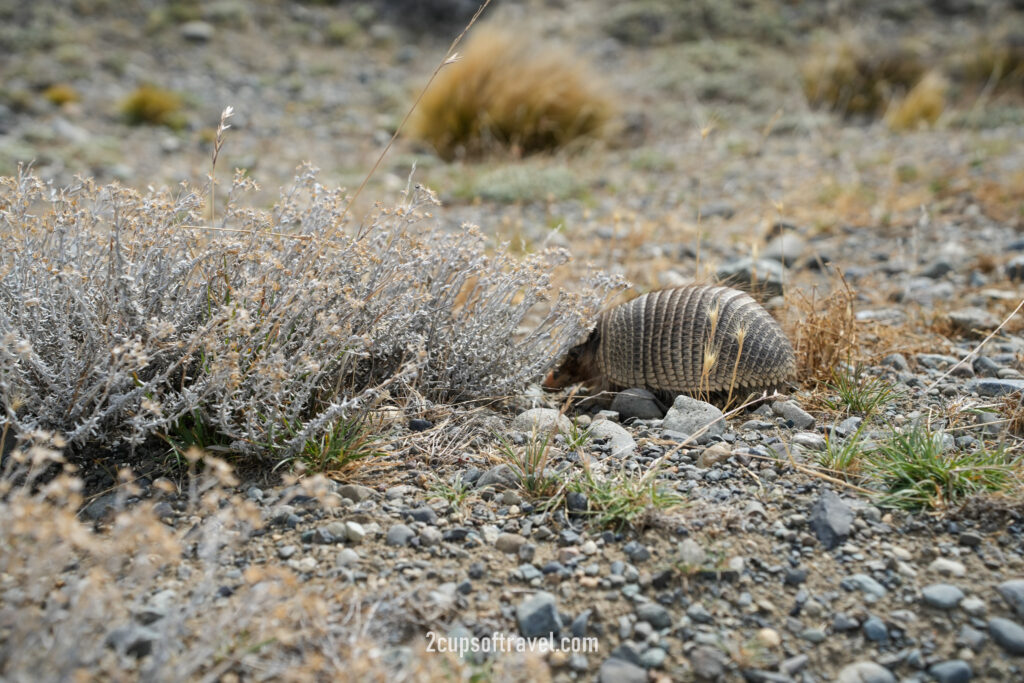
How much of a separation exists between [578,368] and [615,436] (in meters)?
0.85

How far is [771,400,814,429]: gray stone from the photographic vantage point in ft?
9.95

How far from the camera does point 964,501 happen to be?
2361 millimetres

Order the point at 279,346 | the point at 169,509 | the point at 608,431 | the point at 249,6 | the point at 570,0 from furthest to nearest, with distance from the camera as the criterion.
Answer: the point at 570,0, the point at 249,6, the point at 608,431, the point at 279,346, the point at 169,509

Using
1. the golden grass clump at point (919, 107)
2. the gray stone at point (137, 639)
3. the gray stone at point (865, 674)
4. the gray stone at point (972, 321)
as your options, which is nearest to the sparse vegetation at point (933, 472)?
the gray stone at point (865, 674)

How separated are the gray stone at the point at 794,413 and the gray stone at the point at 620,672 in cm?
144

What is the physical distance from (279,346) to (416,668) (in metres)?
1.26

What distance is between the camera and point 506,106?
26.0 ft

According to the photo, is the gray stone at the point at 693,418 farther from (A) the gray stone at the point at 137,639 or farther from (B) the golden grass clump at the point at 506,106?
(B) the golden grass clump at the point at 506,106

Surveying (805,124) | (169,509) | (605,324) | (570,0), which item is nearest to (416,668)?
(169,509)

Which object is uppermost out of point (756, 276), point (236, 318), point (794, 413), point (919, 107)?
point (919, 107)

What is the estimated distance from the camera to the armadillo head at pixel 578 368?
368cm

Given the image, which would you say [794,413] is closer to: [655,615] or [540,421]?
[540,421]

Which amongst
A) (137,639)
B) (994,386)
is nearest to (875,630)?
(994,386)

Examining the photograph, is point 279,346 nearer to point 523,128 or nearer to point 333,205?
point 333,205
